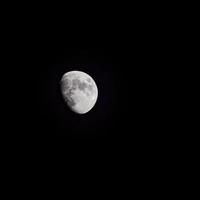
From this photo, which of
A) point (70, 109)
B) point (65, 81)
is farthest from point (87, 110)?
point (65, 81)

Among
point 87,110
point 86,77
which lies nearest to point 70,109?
point 87,110

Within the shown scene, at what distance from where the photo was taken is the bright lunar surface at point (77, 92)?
484 cm

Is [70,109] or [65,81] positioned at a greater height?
[65,81]

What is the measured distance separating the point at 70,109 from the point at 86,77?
2.29ft

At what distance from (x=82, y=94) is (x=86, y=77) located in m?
0.50

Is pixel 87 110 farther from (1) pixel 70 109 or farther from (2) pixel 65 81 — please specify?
(2) pixel 65 81

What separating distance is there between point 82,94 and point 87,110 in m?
0.38

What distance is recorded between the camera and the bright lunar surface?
4.84 meters

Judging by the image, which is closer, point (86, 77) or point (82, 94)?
point (82, 94)

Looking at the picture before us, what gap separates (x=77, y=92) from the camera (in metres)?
4.84

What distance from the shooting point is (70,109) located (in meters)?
4.95

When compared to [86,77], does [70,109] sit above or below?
below

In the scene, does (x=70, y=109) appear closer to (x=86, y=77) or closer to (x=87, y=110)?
(x=87, y=110)

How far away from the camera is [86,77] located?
17.1 feet
